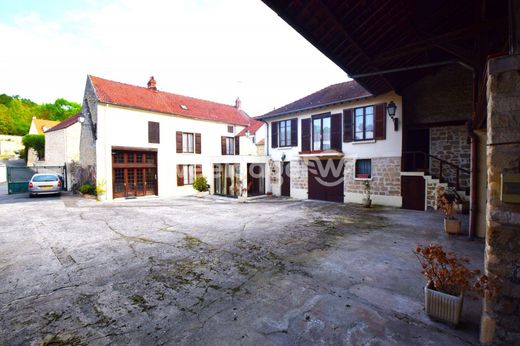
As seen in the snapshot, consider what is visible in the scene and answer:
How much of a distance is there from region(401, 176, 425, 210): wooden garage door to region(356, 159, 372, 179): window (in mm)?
1503

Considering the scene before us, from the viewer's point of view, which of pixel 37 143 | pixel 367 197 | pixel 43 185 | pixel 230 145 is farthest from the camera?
pixel 37 143

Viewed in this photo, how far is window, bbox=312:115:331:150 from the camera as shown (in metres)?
13.1

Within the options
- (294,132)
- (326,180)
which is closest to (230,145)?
(294,132)

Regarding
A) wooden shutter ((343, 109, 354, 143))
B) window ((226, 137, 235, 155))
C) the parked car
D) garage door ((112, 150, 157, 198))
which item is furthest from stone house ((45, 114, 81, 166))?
wooden shutter ((343, 109, 354, 143))

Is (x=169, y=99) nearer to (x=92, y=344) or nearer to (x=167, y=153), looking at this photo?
(x=167, y=153)

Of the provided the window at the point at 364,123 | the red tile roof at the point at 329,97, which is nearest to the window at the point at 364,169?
the window at the point at 364,123

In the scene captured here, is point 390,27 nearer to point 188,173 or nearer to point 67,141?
point 188,173

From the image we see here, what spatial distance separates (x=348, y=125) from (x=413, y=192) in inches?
168

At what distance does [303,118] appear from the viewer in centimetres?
1397

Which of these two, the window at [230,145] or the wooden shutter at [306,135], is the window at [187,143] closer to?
the window at [230,145]

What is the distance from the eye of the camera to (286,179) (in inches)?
600

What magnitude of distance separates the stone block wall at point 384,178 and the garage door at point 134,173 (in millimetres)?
12670

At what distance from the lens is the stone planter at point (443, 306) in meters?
2.76

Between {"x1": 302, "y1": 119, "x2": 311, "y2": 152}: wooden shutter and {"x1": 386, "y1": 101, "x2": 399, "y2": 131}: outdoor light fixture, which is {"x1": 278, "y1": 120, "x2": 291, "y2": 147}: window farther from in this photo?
{"x1": 386, "y1": 101, "x2": 399, "y2": 131}: outdoor light fixture
